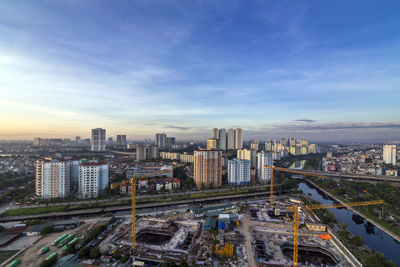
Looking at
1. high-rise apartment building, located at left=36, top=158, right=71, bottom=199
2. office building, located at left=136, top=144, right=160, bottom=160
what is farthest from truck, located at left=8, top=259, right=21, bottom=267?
office building, located at left=136, top=144, right=160, bottom=160

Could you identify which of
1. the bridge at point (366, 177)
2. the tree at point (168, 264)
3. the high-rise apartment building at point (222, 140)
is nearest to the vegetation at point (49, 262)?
the tree at point (168, 264)

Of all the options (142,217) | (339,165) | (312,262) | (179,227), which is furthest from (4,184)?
(339,165)

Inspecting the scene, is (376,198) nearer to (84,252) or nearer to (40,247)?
(84,252)

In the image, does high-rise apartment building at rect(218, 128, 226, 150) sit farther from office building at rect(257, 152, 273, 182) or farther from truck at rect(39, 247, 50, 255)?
truck at rect(39, 247, 50, 255)

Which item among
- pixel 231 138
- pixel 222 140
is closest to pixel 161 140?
pixel 222 140

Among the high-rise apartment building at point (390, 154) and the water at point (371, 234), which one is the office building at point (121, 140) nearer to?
the water at point (371, 234)
